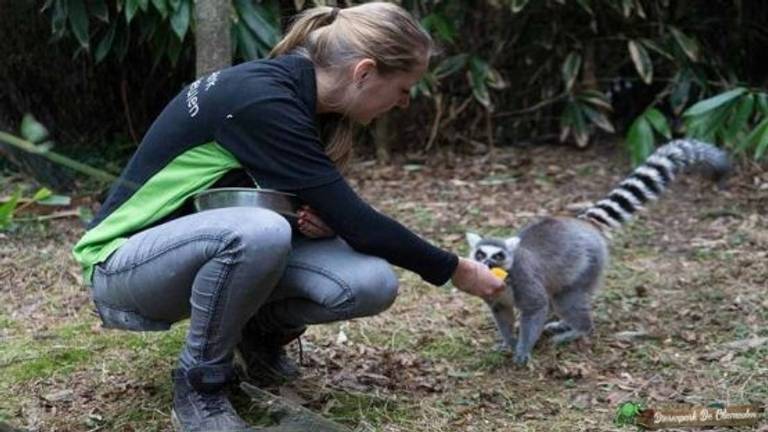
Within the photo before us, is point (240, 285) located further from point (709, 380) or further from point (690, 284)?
point (690, 284)

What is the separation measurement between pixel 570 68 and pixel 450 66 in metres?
0.71

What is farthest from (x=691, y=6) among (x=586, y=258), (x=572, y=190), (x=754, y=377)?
(x=754, y=377)

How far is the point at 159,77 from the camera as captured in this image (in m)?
6.59

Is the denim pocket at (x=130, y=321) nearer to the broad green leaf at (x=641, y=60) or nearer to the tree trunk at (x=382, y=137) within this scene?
the tree trunk at (x=382, y=137)

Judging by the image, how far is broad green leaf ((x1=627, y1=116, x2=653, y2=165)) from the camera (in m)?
5.77

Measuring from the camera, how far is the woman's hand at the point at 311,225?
2807mm

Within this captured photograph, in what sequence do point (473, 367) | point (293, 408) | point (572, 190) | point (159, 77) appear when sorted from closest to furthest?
point (293, 408), point (473, 367), point (572, 190), point (159, 77)

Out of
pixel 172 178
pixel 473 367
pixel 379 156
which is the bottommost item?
pixel 379 156

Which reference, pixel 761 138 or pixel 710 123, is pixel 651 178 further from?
pixel 710 123

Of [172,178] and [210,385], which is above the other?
[172,178]

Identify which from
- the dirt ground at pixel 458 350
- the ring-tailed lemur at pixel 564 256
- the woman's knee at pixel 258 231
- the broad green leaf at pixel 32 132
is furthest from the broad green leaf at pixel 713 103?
the broad green leaf at pixel 32 132

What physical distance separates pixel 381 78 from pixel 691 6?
465cm

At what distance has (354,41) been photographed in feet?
9.16

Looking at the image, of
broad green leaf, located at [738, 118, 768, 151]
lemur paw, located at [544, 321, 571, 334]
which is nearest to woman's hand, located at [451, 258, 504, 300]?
lemur paw, located at [544, 321, 571, 334]
